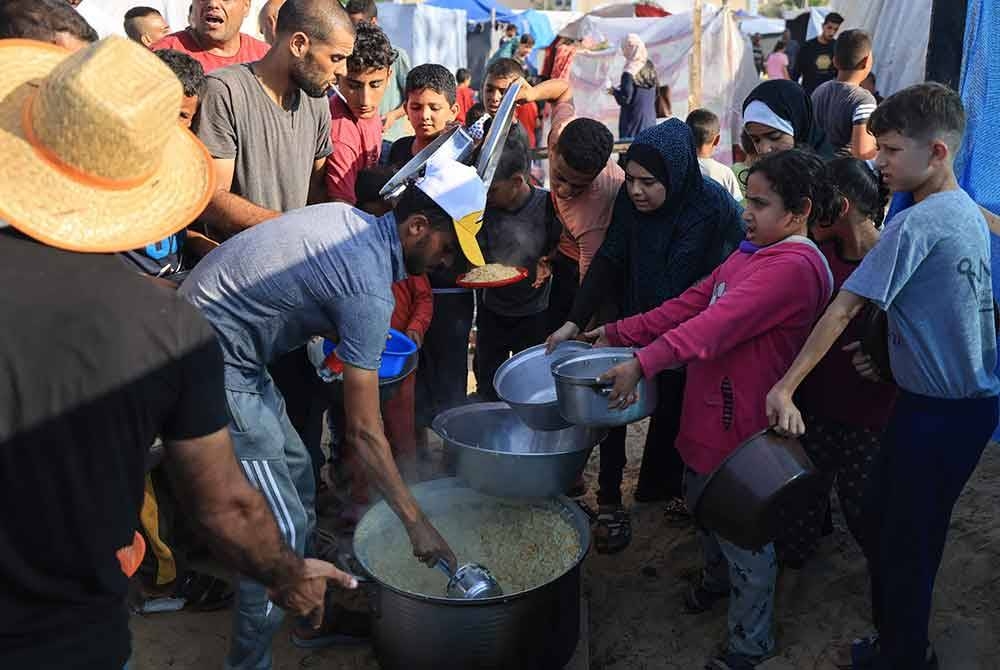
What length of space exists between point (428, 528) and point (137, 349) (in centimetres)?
136

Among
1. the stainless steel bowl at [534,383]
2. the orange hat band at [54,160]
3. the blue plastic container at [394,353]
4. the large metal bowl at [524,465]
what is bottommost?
the large metal bowl at [524,465]

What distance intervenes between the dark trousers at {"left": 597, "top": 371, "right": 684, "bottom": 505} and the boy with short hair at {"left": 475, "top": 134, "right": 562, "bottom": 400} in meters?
0.81

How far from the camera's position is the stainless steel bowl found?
10.3ft

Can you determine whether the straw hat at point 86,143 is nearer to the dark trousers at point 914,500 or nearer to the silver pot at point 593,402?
the silver pot at point 593,402

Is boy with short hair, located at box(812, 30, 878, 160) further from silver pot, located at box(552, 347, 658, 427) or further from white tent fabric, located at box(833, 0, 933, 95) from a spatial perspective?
white tent fabric, located at box(833, 0, 933, 95)

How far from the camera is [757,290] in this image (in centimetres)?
274

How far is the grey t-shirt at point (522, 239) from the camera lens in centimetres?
427

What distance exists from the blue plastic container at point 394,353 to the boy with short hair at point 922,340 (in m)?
1.48

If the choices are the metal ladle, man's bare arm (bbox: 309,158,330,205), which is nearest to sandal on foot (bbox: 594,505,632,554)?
the metal ladle

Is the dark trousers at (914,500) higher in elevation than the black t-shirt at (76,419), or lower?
lower

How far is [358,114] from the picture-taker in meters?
4.36

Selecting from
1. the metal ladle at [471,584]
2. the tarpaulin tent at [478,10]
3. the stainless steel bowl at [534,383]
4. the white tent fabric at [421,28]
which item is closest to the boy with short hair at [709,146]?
the stainless steel bowl at [534,383]

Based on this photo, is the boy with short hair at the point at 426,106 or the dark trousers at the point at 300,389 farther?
the boy with short hair at the point at 426,106

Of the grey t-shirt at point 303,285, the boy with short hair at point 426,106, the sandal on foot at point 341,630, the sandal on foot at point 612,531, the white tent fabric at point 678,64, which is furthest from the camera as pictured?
the white tent fabric at point 678,64
